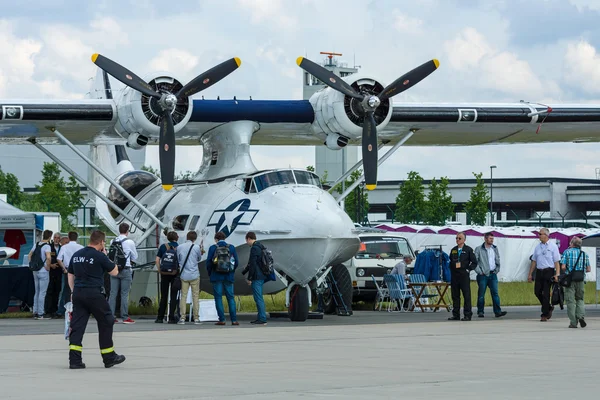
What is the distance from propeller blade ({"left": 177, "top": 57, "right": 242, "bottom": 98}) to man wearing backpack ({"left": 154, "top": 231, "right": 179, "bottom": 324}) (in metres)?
3.32

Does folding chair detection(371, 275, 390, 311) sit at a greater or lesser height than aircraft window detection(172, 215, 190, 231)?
lesser

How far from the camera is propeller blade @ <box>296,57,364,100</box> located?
20422 millimetres

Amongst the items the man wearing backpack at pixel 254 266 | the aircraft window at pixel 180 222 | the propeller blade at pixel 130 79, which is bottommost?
the man wearing backpack at pixel 254 266

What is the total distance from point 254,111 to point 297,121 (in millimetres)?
1079

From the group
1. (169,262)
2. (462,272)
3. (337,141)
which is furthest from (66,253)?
(462,272)

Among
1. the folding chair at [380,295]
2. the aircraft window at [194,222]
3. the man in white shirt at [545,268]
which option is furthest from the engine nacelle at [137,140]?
the man in white shirt at [545,268]

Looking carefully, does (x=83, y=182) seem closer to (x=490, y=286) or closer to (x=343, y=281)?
(x=343, y=281)

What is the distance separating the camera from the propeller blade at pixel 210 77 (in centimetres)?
2027

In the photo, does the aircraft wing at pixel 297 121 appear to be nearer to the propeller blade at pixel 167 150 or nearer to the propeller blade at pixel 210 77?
the propeller blade at pixel 210 77

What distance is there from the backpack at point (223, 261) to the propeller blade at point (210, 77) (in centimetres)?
407

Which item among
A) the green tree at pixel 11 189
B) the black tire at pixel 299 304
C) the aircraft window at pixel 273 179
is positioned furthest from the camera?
the green tree at pixel 11 189

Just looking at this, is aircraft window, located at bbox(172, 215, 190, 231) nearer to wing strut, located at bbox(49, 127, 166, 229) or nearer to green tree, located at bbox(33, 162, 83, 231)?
wing strut, located at bbox(49, 127, 166, 229)

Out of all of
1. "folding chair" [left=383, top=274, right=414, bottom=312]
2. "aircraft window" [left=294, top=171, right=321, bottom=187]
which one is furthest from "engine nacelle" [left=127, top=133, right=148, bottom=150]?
"folding chair" [left=383, top=274, right=414, bottom=312]

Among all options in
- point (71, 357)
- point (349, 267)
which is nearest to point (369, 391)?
point (71, 357)
